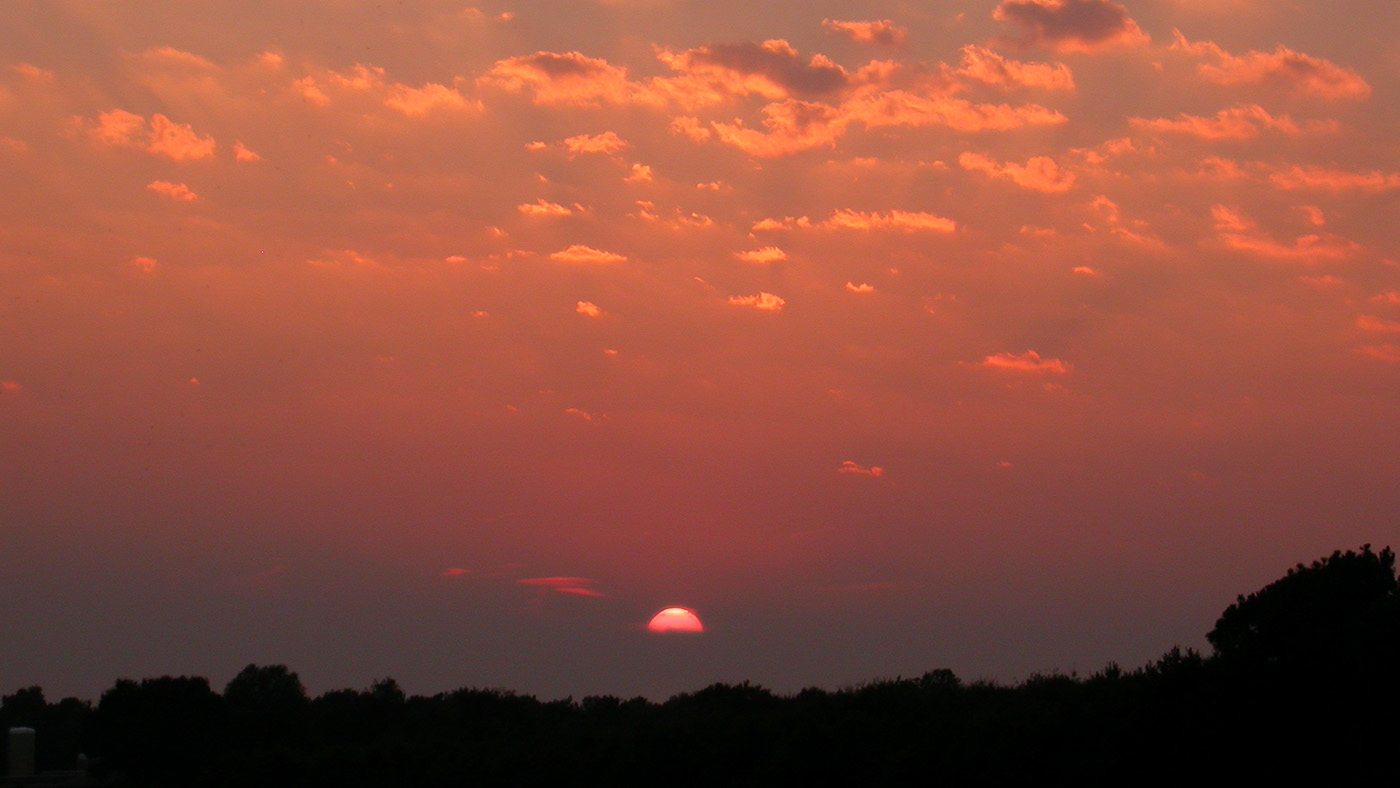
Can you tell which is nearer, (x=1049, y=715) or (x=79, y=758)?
(x=1049, y=715)

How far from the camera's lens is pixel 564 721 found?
109 metres

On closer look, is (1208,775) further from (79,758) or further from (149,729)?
(79,758)

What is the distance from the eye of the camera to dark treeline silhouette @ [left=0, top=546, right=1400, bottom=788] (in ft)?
124

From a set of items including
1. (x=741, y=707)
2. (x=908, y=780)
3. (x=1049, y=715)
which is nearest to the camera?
(x=1049, y=715)

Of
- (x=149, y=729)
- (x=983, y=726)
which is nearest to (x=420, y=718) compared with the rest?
(x=149, y=729)

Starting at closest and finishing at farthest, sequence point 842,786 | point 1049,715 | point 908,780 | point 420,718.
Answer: point 1049,715
point 908,780
point 842,786
point 420,718

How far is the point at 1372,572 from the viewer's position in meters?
40.1

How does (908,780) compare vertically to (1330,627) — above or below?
below

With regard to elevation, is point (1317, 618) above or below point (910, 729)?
above

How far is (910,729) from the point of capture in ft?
200

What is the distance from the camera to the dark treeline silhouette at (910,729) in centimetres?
3775

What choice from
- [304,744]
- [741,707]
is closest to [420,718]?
[304,744]

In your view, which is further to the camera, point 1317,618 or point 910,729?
point 910,729

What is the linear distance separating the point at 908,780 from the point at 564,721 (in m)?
57.5
